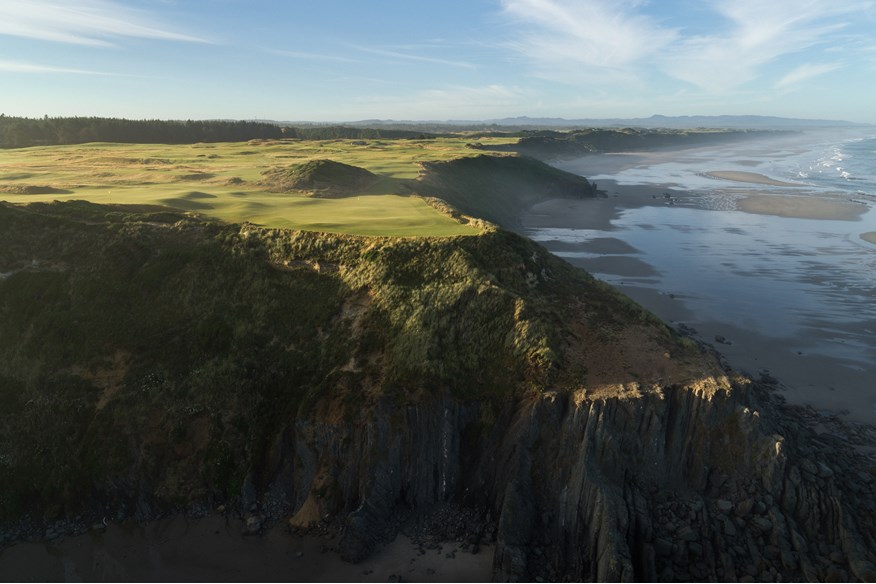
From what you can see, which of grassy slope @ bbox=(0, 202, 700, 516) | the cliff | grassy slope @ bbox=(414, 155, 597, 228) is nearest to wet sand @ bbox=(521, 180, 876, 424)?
the cliff

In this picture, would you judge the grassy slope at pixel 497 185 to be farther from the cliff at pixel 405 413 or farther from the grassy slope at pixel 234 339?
the cliff at pixel 405 413

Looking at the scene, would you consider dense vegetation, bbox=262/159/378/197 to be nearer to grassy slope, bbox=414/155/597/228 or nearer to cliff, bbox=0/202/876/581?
grassy slope, bbox=414/155/597/228

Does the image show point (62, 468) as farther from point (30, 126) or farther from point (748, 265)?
point (30, 126)

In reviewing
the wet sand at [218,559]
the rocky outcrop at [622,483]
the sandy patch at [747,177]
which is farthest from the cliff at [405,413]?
the sandy patch at [747,177]

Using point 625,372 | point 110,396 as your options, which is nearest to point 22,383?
point 110,396

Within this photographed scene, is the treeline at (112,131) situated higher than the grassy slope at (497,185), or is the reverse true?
the treeline at (112,131)

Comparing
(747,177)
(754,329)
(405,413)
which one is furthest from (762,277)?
(747,177)
